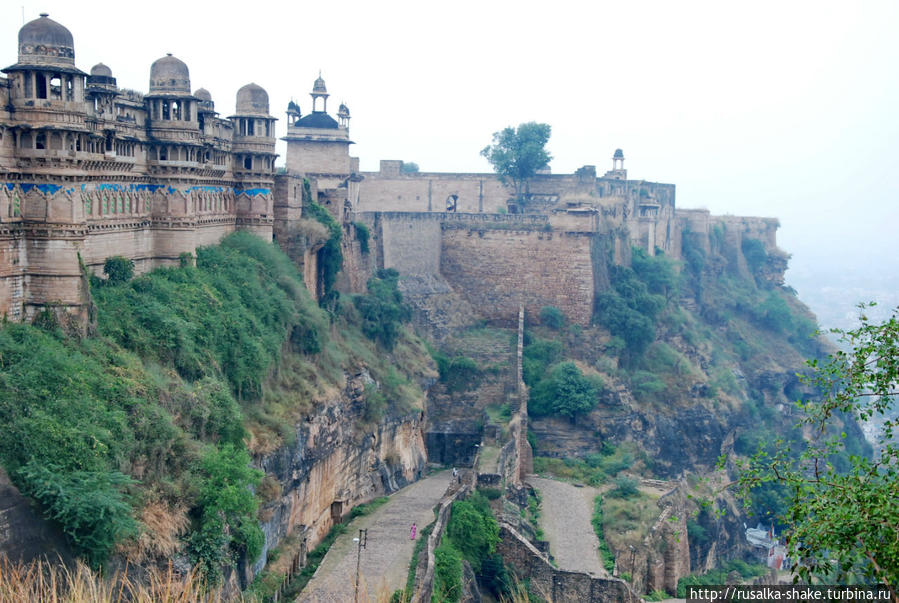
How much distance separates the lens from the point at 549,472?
118 feet

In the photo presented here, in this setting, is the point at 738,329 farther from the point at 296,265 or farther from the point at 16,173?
the point at 16,173

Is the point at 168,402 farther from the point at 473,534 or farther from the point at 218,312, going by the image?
the point at 473,534

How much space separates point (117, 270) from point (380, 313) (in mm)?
13839

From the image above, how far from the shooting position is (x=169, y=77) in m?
25.7

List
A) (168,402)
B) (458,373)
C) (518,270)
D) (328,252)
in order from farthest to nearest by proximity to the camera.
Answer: (518,270) < (458,373) < (328,252) < (168,402)

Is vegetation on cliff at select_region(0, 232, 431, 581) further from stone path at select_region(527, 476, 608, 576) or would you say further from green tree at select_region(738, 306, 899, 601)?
green tree at select_region(738, 306, 899, 601)

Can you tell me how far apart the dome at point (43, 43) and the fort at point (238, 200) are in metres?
0.03

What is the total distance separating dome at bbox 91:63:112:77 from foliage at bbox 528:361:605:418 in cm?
1980

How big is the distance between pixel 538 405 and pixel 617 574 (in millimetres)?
12311

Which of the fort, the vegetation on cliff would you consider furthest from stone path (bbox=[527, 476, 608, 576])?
the fort

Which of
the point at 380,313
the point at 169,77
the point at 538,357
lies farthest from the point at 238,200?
the point at 538,357

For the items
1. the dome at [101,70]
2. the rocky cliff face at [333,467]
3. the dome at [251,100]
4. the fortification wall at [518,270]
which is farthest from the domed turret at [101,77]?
the fortification wall at [518,270]

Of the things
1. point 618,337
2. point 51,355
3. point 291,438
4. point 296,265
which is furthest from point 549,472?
point 51,355

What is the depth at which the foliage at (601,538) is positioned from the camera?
89.0 ft
